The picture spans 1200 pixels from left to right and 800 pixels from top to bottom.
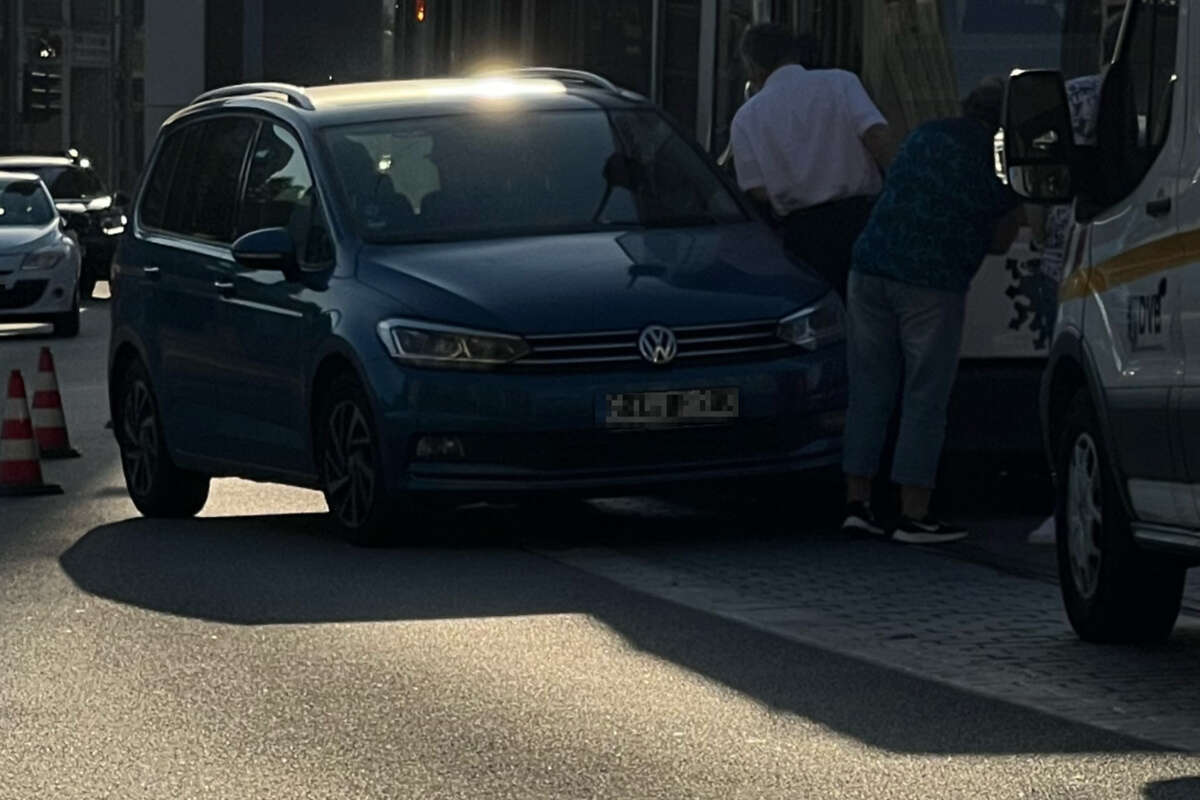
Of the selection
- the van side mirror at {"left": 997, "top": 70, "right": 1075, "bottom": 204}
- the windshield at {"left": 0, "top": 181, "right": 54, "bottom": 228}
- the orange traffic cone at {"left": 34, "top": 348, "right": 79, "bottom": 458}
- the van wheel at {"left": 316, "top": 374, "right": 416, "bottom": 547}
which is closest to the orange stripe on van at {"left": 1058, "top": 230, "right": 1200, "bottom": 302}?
the van side mirror at {"left": 997, "top": 70, "right": 1075, "bottom": 204}

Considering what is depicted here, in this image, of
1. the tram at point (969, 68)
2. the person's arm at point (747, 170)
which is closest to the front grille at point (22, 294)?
the tram at point (969, 68)

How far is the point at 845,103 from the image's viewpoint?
1388 cm

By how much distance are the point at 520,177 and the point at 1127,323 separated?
460 cm

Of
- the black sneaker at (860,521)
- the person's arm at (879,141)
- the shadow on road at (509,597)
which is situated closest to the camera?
the shadow on road at (509,597)

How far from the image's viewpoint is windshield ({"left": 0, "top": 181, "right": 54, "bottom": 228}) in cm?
3384

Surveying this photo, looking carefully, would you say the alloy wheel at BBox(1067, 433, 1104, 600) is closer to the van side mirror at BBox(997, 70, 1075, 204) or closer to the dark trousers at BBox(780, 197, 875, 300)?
the van side mirror at BBox(997, 70, 1075, 204)

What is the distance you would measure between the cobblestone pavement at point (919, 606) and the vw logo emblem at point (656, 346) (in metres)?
0.68

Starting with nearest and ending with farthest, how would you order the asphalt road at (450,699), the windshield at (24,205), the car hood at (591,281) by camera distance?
1. the asphalt road at (450,699)
2. the car hood at (591,281)
3. the windshield at (24,205)

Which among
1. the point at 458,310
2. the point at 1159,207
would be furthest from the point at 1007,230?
the point at 1159,207

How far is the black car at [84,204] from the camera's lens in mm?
42656

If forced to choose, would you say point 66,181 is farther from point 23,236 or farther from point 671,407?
point 671,407

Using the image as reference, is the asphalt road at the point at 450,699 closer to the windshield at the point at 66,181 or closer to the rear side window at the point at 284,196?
the rear side window at the point at 284,196

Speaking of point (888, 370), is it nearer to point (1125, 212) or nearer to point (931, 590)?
point (931, 590)

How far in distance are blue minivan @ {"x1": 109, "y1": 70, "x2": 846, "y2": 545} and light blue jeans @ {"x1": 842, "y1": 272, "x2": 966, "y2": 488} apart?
126 mm
